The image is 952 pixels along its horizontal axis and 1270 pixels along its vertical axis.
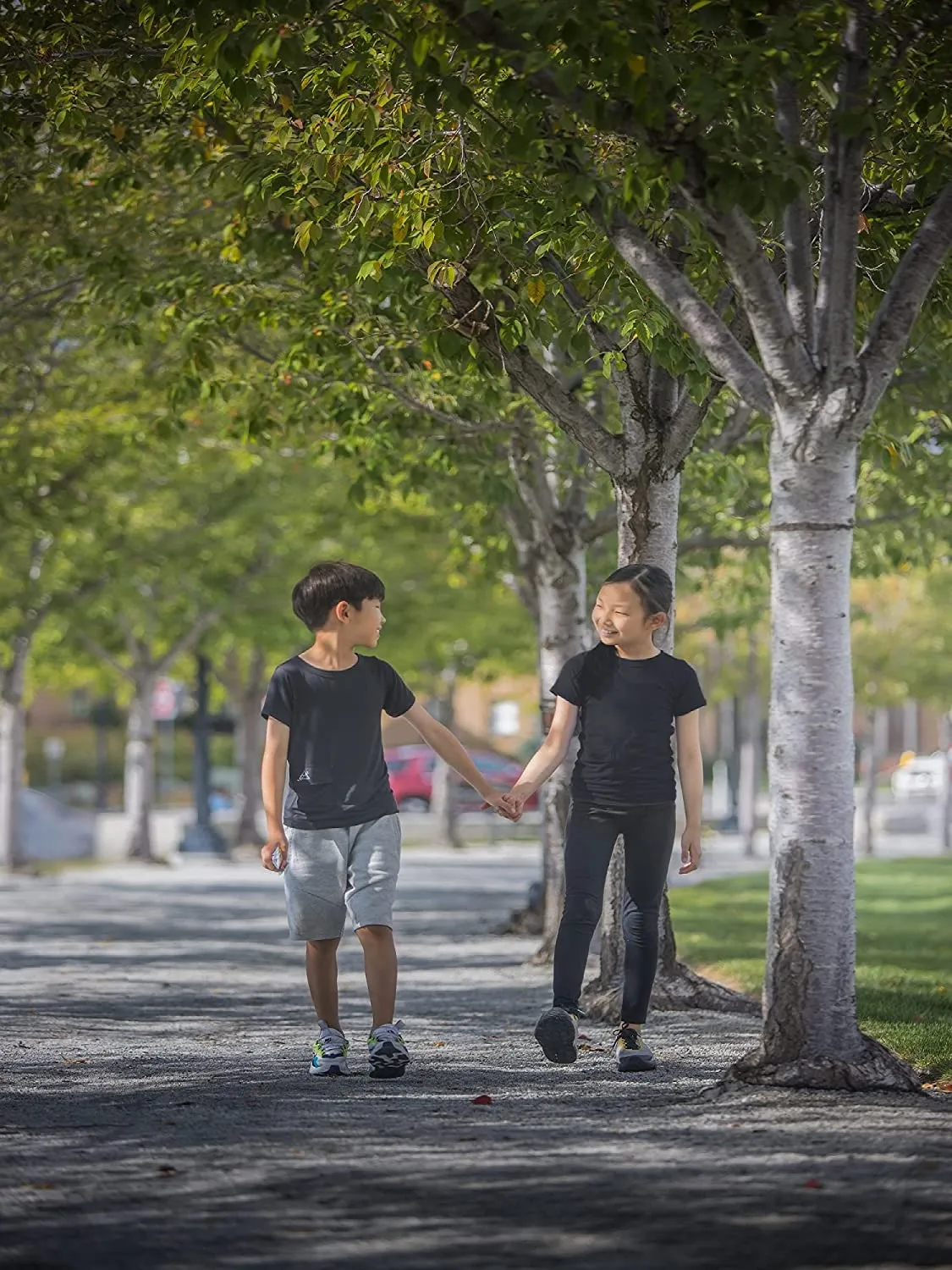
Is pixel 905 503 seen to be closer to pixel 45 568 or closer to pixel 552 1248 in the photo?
pixel 45 568

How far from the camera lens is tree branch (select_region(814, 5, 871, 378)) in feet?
25.5

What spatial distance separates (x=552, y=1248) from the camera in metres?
5.05

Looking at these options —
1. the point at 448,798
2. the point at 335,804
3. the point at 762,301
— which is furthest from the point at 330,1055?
the point at 448,798

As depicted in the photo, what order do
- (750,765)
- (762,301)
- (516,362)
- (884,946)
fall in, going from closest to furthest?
(762,301)
(516,362)
(884,946)
(750,765)

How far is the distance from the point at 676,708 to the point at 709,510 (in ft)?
34.4

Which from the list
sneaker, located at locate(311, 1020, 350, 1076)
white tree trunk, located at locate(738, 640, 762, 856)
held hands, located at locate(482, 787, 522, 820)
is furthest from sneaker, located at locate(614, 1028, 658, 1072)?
white tree trunk, located at locate(738, 640, 762, 856)

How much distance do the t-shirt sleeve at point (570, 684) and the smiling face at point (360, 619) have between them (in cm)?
74

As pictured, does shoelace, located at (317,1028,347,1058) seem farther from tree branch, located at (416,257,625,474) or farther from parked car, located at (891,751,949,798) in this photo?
parked car, located at (891,751,949,798)

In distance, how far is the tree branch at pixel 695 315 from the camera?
25.7 feet

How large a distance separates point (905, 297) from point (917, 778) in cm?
5376

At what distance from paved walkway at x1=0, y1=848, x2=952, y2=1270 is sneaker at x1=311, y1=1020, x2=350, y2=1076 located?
0.42 feet

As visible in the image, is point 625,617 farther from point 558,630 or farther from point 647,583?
point 558,630

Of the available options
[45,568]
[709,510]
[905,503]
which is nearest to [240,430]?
[709,510]

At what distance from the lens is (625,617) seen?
837 centimetres
